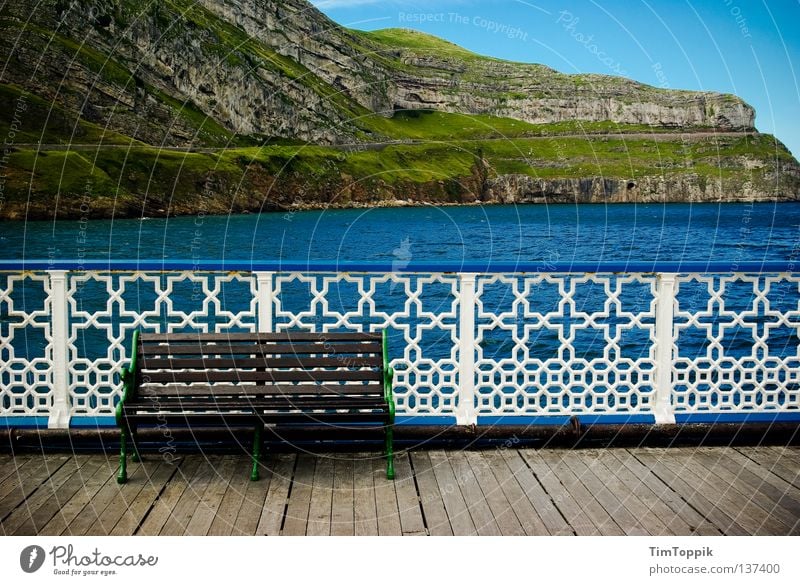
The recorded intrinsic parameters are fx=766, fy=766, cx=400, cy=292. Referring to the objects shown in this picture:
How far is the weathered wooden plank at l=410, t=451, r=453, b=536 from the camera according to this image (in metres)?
5.28

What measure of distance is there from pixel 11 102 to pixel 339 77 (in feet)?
288

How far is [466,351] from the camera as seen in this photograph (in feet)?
23.4

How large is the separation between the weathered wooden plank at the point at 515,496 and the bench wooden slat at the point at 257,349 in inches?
54.7

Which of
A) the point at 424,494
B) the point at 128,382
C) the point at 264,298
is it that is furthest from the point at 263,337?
the point at 424,494

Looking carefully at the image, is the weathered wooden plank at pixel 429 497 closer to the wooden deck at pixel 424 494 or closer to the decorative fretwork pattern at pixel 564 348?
the wooden deck at pixel 424 494

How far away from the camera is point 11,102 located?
119375 millimetres

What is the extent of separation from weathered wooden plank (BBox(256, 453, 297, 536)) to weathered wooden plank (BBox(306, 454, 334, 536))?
202 mm

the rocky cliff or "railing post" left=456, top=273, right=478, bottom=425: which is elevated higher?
the rocky cliff

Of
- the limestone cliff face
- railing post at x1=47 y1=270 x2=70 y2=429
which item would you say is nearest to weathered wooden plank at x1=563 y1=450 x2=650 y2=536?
railing post at x1=47 y1=270 x2=70 y2=429

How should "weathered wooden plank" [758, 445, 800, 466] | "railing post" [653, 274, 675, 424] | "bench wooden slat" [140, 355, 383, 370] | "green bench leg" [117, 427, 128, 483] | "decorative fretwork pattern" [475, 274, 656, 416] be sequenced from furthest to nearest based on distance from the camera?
"decorative fretwork pattern" [475, 274, 656, 416], "railing post" [653, 274, 675, 424], "weathered wooden plank" [758, 445, 800, 466], "bench wooden slat" [140, 355, 383, 370], "green bench leg" [117, 427, 128, 483]

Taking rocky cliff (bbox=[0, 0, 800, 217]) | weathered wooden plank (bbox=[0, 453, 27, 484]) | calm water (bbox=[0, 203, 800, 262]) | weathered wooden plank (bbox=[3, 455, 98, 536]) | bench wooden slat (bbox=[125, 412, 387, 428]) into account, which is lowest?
weathered wooden plank (bbox=[3, 455, 98, 536])

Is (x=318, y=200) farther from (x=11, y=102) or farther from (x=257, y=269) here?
(x=257, y=269)
